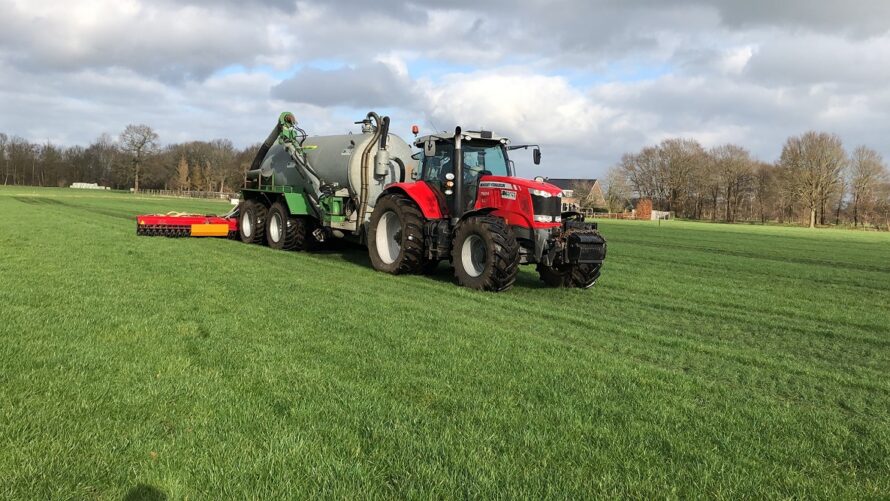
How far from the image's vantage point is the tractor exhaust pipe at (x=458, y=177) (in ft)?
35.4

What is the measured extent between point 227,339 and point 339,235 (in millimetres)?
8773

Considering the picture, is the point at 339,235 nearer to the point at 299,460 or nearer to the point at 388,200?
the point at 388,200

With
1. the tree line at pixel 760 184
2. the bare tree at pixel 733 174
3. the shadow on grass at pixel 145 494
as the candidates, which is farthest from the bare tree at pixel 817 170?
the shadow on grass at pixel 145 494

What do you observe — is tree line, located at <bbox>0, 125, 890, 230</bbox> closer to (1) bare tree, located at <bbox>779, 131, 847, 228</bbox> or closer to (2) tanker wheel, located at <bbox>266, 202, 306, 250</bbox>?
(1) bare tree, located at <bbox>779, 131, 847, 228</bbox>

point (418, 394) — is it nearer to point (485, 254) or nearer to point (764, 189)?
point (485, 254)

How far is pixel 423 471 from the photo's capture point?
331 cm

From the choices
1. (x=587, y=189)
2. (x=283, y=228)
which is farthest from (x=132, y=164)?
(x=283, y=228)

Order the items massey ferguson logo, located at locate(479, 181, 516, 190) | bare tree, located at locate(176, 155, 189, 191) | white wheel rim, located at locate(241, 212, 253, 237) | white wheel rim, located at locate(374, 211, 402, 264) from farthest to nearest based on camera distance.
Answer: bare tree, located at locate(176, 155, 189, 191) < white wheel rim, located at locate(241, 212, 253, 237) < white wheel rim, located at locate(374, 211, 402, 264) < massey ferguson logo, located at locate(479, 181, 516, 190)

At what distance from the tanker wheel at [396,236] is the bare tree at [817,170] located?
2881 inches

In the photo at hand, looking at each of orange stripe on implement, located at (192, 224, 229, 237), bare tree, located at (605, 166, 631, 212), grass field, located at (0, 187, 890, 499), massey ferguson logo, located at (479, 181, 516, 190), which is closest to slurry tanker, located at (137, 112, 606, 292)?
massey ferguson logo, located at (479, 181, 516, 190)

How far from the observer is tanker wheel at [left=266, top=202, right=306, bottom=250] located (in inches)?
611

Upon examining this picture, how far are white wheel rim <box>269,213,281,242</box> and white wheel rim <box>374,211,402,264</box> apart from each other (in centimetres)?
444

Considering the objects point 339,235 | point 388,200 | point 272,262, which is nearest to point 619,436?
point 388,200

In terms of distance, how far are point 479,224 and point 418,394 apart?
5.63m
